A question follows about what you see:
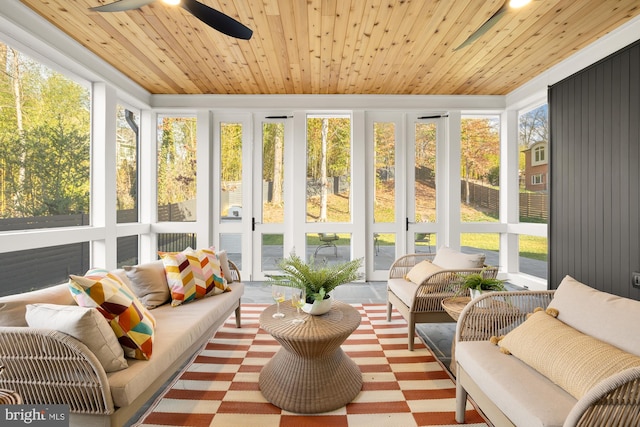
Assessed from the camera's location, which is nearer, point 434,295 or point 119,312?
point 119,312

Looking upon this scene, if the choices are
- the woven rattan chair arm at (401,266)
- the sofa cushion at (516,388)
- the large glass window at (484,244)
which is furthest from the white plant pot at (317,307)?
the large glass window at (484,244)

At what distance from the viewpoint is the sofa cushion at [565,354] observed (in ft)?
3.94

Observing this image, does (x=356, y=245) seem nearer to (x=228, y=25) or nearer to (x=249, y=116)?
(x=249, y=116)

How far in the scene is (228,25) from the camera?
86.0 inches

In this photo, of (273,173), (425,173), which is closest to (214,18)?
(273,173)

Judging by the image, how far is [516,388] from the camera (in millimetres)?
1314

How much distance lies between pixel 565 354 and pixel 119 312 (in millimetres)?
2000

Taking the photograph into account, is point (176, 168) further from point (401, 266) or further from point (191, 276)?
point (401, 266)

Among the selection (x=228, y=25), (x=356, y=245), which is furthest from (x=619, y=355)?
(x=356, y=245)

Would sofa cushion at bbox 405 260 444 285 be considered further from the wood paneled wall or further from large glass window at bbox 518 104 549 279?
large glass window at bbox 518 104 549 279

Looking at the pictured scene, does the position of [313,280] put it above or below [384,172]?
below

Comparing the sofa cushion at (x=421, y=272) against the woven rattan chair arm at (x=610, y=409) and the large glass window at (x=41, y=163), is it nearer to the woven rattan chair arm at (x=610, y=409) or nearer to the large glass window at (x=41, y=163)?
the woven rattan chair arm at (x=610, y=409)

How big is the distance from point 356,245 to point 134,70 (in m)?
3.68

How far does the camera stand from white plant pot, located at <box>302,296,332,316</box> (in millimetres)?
2076
